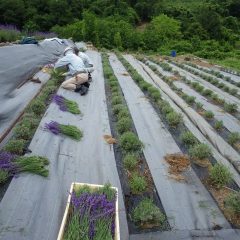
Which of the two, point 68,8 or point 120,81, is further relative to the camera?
point 68,8

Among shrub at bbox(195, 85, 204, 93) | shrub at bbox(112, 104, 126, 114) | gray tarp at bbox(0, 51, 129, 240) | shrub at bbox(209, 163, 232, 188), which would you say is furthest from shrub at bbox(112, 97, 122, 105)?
shrub at bbox(209, 163, 232, 188)

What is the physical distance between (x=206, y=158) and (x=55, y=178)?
5.83ft

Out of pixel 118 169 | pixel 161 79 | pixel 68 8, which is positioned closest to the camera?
pixel 118 169

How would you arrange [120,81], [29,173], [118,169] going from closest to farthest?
[29,173] < [118,169] < [120,81]

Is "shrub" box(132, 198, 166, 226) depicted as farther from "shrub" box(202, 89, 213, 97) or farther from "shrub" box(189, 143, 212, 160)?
"shrub" box(202, 89, 213, 97)

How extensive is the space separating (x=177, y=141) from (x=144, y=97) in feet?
7.17

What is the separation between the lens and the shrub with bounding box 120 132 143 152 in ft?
13.8

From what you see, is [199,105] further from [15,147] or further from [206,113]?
[15,147]

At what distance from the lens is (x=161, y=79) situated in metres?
8.88

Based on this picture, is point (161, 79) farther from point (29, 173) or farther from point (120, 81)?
point (29, 173)

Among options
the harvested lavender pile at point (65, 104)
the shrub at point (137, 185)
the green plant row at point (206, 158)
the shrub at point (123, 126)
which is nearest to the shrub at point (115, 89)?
the harvested lavender pile at point (65, 104)

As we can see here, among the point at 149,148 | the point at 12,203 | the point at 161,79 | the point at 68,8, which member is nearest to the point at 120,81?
the point at 161,79

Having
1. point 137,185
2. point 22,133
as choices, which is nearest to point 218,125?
point 137,185

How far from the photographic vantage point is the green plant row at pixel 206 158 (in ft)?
11.7
